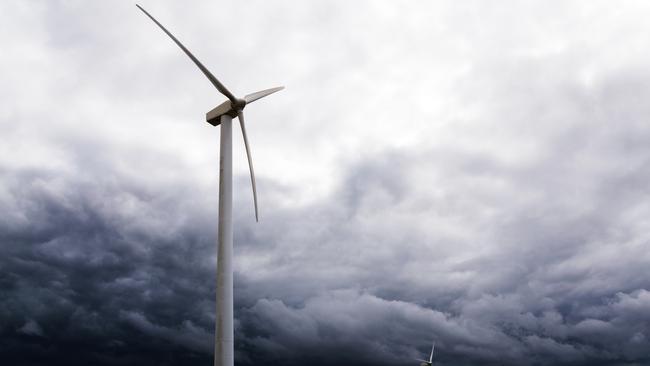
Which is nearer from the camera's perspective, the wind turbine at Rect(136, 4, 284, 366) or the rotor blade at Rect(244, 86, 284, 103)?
the wind turbine at Rect(136, 4, 284, 366)

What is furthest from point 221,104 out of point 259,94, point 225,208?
point 225,208

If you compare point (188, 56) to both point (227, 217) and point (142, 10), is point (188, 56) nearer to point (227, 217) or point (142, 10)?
point (142, 10)

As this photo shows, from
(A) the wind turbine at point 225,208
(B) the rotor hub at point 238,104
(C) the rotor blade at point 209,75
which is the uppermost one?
(C) the rotor blade at point 209,75

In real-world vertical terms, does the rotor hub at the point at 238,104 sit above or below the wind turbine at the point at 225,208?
above

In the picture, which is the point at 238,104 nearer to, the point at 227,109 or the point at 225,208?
the point at 227,109

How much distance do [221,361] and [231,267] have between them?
732 centimetres

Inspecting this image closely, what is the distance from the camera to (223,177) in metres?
45.2

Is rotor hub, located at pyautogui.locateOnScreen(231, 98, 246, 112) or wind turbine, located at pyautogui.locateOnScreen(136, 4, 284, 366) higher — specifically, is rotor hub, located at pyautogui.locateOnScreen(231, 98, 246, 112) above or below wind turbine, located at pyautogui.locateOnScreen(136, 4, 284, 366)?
above

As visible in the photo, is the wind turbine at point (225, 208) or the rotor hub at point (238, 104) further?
the rotor hub at point (238, 104)

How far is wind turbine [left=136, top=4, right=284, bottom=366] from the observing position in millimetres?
38938

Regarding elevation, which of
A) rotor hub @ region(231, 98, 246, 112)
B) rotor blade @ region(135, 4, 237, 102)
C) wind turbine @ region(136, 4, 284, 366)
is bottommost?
wind turbine @ region(136, 4, 284, 366)

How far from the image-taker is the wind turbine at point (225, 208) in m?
38.9

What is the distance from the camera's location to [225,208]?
43.6m

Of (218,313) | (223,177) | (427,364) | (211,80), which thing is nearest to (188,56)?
(211,80)
